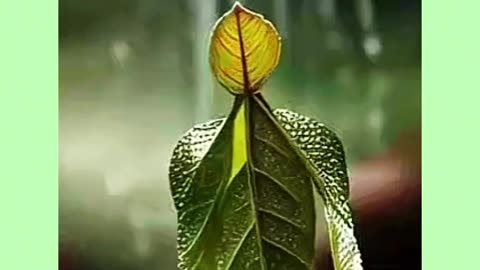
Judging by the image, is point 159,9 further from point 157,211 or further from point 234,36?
point 157,211

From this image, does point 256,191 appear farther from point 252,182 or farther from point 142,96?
point 142,96

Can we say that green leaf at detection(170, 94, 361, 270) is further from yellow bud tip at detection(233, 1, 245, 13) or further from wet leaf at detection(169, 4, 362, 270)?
yellow bud tip at detection(233, 1, 245, 13)

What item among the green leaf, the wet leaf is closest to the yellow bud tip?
the wet leaf

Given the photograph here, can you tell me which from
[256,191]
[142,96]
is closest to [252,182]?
[256,191]

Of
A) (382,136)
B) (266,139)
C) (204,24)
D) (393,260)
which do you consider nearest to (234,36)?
(204,24)

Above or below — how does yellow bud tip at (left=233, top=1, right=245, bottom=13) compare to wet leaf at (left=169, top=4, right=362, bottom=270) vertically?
above

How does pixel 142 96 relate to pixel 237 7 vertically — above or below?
below
